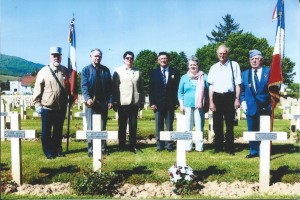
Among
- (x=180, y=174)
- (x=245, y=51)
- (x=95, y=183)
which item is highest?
(x=245, y=51)

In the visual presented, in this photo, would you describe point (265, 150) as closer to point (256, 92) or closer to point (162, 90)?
point (256, 92)

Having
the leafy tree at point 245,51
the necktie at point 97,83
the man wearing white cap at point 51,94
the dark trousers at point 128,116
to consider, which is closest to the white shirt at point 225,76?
the dark trousers at point 128,116

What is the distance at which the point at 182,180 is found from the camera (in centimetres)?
646

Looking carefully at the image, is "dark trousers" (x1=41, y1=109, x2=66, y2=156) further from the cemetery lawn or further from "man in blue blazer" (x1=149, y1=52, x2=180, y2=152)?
"man in blue blazer" (x1=149, y1=52, x2=180, y2=152)

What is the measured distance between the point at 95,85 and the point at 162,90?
1.39 meters

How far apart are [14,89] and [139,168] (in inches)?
4155

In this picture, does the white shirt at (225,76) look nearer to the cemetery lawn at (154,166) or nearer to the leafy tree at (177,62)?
A: the cemetery lawn at (154,166)

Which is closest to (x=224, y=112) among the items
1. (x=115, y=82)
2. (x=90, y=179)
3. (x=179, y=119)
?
(x=179, y=119)

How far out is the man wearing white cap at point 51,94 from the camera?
770 centimetres

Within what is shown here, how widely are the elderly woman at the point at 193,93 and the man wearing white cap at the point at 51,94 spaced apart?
7.76ft

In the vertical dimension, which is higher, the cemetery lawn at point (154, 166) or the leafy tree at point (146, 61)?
the leafy tree at point (146, 61)

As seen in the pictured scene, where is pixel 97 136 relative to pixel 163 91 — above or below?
below

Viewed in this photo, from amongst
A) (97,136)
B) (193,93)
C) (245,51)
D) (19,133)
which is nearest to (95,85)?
(97,136)

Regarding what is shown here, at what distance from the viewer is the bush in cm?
648
